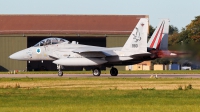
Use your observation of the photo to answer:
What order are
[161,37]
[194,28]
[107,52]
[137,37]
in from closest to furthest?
[137,37]
[107,52]
[161,37]
[194,28]

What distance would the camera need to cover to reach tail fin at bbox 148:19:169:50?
51.8 metres

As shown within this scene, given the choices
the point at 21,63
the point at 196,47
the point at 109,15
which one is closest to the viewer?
the point at 196,47

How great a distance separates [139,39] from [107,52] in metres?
3.24

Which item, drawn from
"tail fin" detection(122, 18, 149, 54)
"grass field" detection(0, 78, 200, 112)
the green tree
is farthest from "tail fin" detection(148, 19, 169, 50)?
the green tree

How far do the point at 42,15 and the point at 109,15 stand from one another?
1112 centimetres

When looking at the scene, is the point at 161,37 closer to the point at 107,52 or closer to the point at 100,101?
the point at 107,52

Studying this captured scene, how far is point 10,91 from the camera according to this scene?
29.5 meters

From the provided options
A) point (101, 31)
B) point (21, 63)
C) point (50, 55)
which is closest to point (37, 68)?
point (21, 63)

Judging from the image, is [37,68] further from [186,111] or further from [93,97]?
[186,111]

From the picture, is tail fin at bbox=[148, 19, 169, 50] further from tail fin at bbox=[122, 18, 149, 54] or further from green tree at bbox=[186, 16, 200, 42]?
green tree at bbox=[186, 16, 200, 42]

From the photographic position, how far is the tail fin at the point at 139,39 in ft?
161

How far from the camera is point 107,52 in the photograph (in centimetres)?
5034

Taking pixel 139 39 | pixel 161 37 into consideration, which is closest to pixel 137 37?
pixel 139 39

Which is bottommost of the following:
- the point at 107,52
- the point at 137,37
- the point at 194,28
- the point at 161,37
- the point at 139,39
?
the point at 107,52
